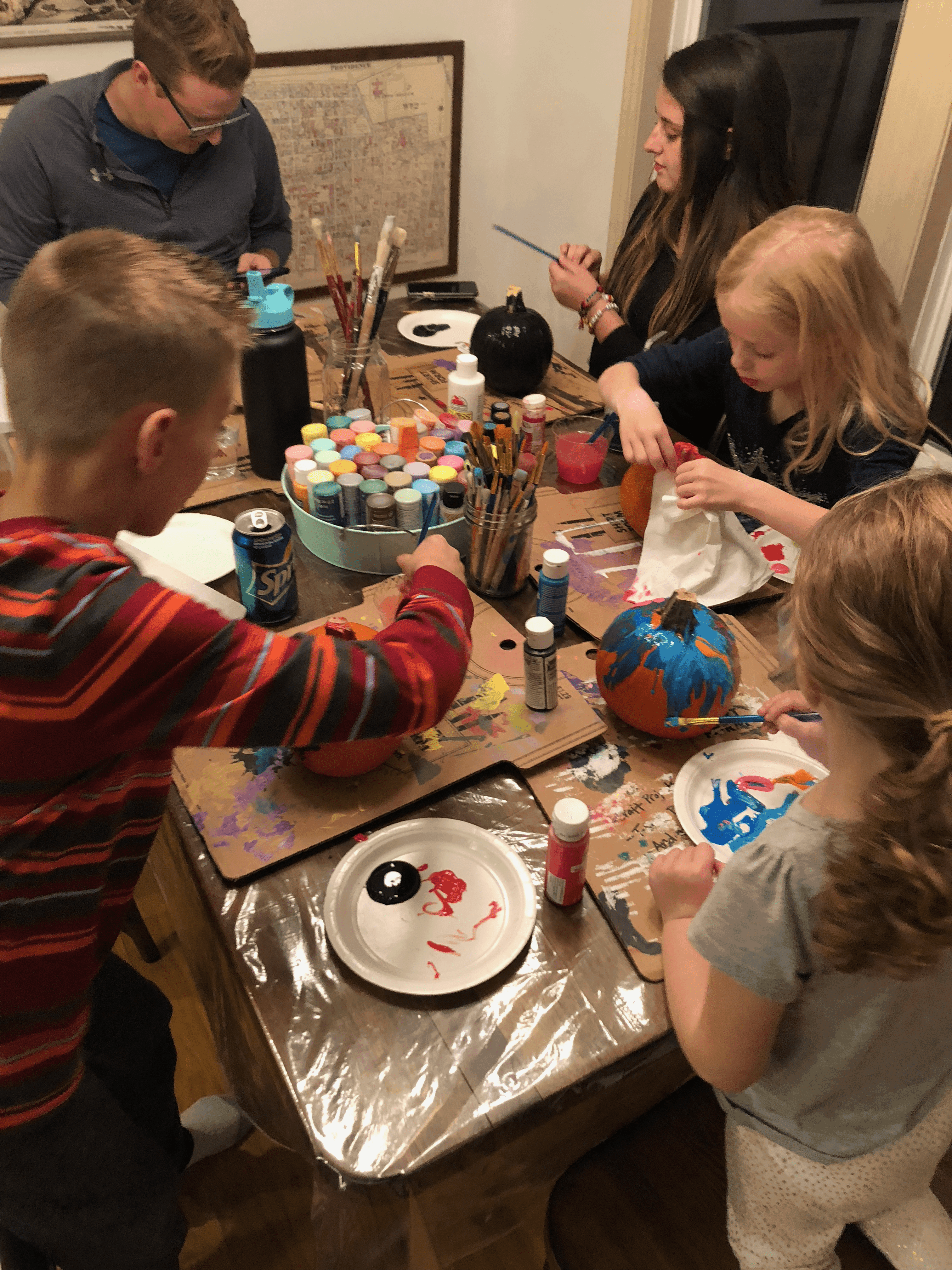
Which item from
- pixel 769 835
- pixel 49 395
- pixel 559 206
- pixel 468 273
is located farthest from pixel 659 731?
pixel 468 273

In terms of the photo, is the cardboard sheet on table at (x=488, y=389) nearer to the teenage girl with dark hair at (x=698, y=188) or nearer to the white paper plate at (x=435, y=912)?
the teenage girl with dark hair at (x=698, y=188)

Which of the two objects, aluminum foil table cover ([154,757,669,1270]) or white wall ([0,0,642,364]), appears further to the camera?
white wall ([0,0,642,364])

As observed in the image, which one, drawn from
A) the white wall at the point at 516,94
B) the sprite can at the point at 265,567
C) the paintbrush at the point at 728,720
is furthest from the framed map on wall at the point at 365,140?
the paintbrush at the point at 728,720

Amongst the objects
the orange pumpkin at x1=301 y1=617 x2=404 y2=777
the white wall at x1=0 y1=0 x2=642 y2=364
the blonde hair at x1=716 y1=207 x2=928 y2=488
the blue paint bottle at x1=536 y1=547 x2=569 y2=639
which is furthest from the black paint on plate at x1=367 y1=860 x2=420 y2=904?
the white wall at x1=0 y1=0 x2=642 y2=364

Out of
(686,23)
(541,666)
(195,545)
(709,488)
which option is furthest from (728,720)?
(686,23)

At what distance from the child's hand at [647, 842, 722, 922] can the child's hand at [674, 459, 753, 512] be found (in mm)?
536

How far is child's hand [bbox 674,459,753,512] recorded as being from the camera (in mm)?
1188

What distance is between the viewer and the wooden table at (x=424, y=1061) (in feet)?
2.23

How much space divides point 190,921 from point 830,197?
1927 millimetres

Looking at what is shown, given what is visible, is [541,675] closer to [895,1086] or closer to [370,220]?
[895,1086]

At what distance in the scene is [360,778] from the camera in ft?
3.06

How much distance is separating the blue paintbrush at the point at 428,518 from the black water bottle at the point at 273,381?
0.99ft

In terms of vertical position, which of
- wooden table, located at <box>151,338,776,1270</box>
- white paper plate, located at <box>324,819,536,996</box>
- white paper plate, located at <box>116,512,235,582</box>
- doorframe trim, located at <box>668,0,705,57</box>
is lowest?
wooden table, located at <box>151,338,776,1270</box>

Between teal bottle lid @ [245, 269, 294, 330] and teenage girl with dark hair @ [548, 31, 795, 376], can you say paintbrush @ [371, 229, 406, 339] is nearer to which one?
teal bottle lid @ [245, 269, 294, 330]
